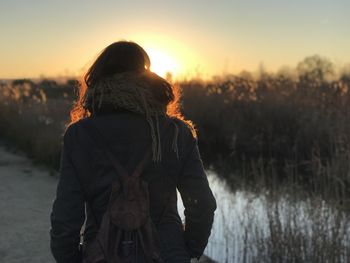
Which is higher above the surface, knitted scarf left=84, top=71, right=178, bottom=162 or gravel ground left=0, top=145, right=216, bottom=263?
knitted scarf left=84, top=71, right=178, bottom=162

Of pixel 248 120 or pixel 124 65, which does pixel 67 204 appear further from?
pixel 248 120

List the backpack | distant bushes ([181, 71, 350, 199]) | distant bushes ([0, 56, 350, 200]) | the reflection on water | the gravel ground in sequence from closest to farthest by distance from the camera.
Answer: the backpack, the reflection on water, the gravel ground, distant bushes ([181, 71, 350, 199]), distant bushes ([0, 56, 350, 200])

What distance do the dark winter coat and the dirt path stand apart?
10.0 ft

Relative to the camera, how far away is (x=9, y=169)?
1032 cm

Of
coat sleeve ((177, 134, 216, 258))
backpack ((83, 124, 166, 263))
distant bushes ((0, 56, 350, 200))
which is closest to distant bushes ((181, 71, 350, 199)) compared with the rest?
distant bushes ((0, 56, 350, 200))

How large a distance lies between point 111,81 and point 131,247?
667 mm

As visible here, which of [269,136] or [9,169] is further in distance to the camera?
[269,136]

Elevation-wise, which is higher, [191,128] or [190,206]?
[191,128]

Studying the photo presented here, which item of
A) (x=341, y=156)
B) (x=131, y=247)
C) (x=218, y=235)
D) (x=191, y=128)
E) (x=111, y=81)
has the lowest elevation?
(x=218, y=235)

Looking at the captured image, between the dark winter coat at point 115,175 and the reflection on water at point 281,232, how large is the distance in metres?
2.92

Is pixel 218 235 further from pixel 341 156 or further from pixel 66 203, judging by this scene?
pixel 66 203

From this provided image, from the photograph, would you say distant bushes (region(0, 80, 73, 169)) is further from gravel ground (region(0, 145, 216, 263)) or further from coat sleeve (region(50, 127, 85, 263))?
coat sleeve (region(50, 127, 85, 263))

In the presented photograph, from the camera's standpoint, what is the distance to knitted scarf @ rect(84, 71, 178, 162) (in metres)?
2.12

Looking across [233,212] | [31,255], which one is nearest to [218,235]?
[233,212]
